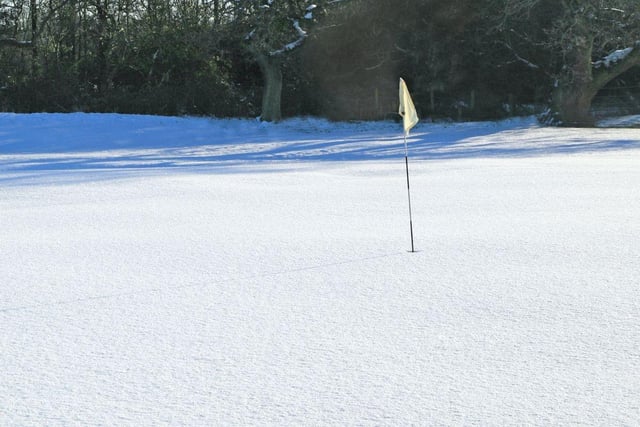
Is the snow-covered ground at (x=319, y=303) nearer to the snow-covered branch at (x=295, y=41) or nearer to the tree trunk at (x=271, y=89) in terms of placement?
the snow-covered branch at (x=295, y=41)

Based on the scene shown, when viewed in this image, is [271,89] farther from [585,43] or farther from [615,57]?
[615,57]

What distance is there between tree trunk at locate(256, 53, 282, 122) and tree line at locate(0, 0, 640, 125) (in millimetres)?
44

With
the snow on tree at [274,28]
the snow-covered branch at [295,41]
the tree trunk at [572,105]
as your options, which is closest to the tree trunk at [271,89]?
the snow on tree at [274,28]

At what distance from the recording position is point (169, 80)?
32.2 metres

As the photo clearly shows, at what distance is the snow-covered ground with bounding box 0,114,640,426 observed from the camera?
388 cm

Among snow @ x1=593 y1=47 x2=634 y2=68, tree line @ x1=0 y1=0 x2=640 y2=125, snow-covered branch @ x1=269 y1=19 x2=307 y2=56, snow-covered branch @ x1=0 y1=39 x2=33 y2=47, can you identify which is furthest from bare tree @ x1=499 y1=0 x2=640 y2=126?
snow-covered branch @ x1=0 y1=39 x2=33 y2=47

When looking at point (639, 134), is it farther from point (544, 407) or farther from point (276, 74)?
point (544, 407)

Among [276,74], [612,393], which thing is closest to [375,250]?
[612,393]

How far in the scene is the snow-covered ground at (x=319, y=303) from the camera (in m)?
3.88

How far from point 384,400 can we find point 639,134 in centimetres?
2359

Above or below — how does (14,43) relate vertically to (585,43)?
above

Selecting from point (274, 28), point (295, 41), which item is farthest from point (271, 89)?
point (274, 28)

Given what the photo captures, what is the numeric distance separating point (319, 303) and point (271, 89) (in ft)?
83.5

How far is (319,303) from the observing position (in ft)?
18.8
